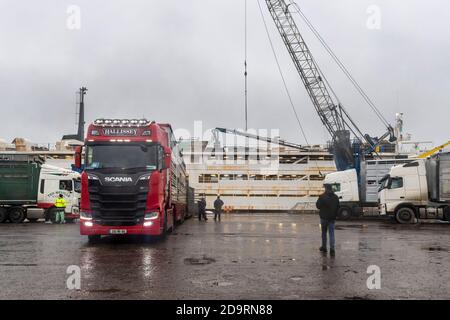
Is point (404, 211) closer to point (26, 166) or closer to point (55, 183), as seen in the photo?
point (55, 183)

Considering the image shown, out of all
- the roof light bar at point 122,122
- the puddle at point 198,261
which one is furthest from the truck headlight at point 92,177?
the puddle at point 198,261

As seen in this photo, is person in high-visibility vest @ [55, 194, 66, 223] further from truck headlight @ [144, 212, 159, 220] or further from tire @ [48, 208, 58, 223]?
truck headlight @ [144, 212, 159, 220]

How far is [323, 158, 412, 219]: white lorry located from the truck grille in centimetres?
2088

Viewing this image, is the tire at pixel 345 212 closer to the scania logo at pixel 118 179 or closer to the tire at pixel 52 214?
the tire at pixel 52 214

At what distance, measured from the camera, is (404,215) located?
25906 millimetres

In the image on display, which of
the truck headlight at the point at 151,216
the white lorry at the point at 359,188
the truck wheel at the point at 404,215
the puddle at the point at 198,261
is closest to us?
the puddle at the point at 198,261

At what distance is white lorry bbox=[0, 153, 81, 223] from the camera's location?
25844 millimetres

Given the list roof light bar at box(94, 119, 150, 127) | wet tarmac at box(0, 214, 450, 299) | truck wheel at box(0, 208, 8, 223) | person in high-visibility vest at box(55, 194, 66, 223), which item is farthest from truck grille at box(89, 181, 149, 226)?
truck wheel at box(0, 208, 8, 223)

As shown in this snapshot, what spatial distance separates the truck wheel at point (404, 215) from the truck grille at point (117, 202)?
17.9m

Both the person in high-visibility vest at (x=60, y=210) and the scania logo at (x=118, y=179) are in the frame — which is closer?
the scania logo at (x=118, y=179)

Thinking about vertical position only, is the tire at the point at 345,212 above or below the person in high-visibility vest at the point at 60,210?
below

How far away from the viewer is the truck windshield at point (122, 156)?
1348cm

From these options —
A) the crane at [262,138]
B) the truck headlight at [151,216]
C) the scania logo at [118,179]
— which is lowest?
the truck headlight at [151,216]

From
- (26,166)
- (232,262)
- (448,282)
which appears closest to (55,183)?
(26,166)
